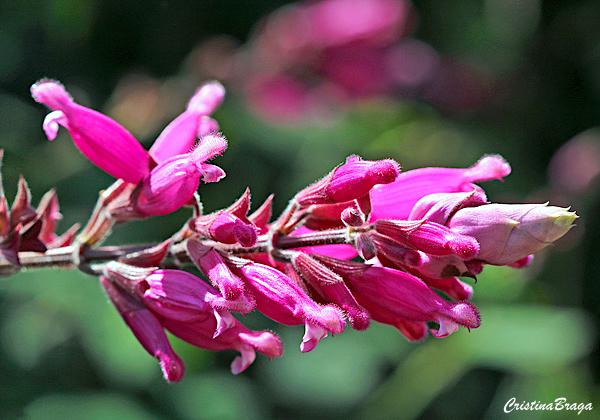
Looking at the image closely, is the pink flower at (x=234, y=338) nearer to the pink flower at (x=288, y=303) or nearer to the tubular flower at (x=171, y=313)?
the tubular flower at (x=171, y=313)

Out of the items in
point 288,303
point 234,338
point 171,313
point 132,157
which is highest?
point 132,157

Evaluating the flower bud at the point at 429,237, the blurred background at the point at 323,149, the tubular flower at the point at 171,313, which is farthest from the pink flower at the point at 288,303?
the blurred background at the point at 323,149

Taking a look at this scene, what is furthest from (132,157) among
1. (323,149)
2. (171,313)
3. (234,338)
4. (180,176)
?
(323,149)

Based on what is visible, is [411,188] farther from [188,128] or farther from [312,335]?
[188,128]

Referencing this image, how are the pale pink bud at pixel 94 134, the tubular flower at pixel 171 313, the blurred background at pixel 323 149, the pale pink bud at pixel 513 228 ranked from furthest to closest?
the blurred background at pixel 323 149
the pale pink bud at pixel 94 134
the tubular flower at pixel 171 313
the pale pink bud at pixel 513 228

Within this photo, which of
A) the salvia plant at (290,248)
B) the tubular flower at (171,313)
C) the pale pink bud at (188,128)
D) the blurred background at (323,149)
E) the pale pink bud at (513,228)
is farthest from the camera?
the blurred background at (323,149)

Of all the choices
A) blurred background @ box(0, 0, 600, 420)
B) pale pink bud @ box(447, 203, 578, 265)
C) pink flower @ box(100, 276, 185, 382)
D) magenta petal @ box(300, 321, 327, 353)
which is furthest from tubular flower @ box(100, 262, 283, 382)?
blurred background @ box(0, 0, 600, 420)
